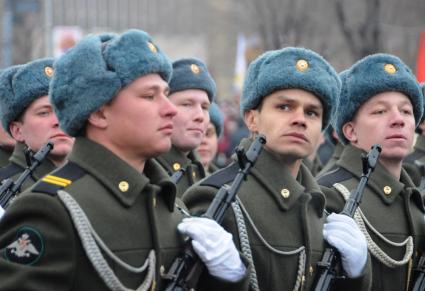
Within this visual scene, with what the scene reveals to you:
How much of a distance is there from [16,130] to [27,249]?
3.04 m

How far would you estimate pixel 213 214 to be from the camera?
5.82m

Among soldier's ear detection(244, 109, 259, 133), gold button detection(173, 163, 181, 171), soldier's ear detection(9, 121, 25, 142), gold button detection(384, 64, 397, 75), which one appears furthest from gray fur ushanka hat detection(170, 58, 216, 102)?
soldier's ear detection(244, 109, 259, 133)

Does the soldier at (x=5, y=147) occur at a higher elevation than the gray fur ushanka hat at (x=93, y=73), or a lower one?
lower

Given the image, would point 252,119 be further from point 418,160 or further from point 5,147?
point 418,160

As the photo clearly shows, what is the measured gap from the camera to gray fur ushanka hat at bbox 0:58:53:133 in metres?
7.92

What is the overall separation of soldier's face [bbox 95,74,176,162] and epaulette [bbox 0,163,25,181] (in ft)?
9.45

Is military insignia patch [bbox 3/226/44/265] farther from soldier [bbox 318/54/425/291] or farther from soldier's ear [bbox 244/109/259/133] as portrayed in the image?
soldier [bbox 318/54/425/291]

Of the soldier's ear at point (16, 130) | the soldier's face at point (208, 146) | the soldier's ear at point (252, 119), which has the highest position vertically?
the soldier's ear at point (252, 119)

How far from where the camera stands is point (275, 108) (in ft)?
21.7

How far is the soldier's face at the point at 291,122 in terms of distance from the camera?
6492mm

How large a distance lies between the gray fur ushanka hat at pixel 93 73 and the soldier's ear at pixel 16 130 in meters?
2.51

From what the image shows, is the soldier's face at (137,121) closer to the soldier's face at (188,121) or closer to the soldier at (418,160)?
the soldier's face at (188,121)

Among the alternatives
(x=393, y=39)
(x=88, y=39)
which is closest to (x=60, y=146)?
(x=88, y=39)

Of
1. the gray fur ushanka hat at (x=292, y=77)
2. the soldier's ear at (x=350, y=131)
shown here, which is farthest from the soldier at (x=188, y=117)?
the gray fur ushanka hat at (x=292, y=77)
